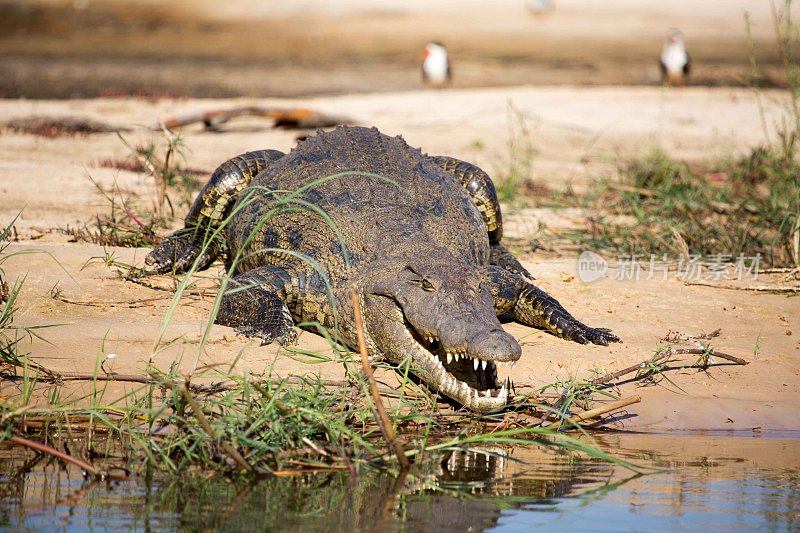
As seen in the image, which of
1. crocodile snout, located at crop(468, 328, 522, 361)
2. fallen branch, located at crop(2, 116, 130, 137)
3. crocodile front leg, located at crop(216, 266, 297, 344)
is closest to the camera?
crocodile snout, located at crop(468, 328, 522, 361)

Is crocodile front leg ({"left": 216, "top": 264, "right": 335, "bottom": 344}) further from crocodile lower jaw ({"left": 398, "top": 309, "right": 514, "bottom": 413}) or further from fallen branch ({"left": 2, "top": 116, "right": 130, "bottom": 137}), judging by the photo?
fallen branch ({"left": 2, "top": 116, "right": 130, "bottom": 137})

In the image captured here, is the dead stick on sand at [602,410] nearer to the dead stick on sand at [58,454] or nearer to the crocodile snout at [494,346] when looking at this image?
the crocodile snout at [494,346]

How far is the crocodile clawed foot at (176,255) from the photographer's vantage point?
21.8 ft

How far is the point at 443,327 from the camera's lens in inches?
191

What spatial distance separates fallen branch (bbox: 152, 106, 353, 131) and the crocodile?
4.59m

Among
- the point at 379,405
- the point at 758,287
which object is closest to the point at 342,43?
the point at 758,287

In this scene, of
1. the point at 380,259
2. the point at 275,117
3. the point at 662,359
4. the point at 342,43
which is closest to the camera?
the point at 662,359

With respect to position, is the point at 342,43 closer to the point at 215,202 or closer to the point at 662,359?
the point at 215,202

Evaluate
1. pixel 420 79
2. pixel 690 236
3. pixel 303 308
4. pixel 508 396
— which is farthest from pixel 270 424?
pixel 420 79

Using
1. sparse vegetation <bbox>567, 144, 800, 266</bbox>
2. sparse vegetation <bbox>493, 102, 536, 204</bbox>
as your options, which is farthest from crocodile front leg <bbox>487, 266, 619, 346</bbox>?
sparse vegetation <bbox>493, 102, 536, 204</bbox>

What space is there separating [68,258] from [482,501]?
370 centimetres

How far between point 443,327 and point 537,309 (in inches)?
47.8

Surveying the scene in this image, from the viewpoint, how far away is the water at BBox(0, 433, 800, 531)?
3.43 metres

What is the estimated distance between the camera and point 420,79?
64.8 ft
